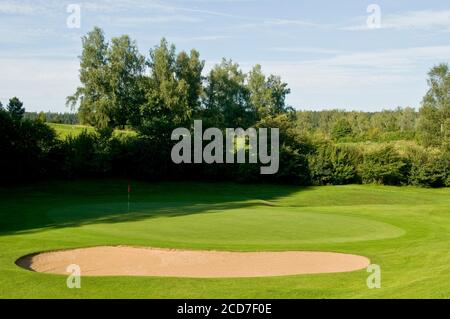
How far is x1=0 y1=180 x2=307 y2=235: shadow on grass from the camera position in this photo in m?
24.3

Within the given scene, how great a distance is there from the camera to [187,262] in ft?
51.3

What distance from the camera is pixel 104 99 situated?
59594 millimetres

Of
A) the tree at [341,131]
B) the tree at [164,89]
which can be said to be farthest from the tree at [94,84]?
the tree at [341,131]

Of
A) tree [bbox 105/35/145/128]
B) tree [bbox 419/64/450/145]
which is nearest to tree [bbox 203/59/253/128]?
tree [bbox 105/35/145/128]

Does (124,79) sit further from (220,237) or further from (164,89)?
(220,237)

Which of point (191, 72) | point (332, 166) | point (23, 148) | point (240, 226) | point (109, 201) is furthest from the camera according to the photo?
point (191, 72)

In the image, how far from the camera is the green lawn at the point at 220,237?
38.4 ft

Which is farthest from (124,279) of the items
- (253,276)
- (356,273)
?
(356,273)

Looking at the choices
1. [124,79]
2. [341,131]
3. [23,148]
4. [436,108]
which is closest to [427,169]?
[436,108]

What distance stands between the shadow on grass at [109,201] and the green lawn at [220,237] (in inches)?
3.3

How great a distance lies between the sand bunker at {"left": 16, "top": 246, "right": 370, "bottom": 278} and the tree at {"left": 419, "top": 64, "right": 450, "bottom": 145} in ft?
170

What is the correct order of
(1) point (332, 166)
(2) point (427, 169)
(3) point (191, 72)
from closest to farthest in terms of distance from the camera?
(1) point (332, 166)
(2) point (427, 169)
(3) point (191, 72)

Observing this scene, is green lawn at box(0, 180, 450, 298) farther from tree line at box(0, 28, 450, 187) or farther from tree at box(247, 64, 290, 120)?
tree at box(247, 64, 290, 120)

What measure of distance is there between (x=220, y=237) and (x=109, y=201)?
1626cm
